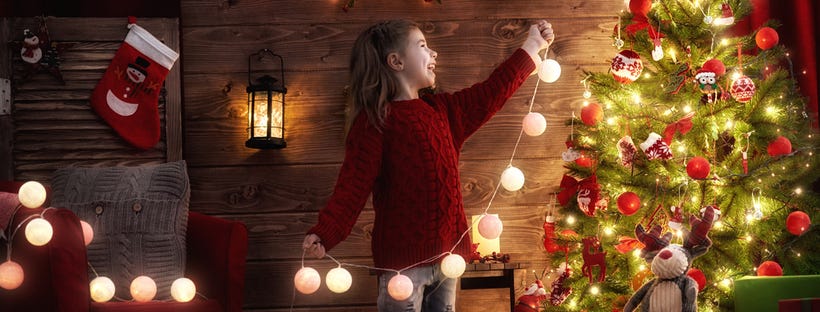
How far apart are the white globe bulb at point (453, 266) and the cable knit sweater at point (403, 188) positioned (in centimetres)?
6

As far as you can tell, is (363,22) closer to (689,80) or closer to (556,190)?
(556,190)

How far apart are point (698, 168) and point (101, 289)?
6.47ft

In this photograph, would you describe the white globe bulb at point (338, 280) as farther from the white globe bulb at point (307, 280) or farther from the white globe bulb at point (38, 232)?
the white globe bulb at point (38, 232)

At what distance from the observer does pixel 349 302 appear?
11.9ft

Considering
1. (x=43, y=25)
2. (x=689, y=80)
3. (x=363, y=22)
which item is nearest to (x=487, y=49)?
(x=363, y=22)

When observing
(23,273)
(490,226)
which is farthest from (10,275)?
(490,226)

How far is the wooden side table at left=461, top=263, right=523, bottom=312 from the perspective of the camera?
319cm

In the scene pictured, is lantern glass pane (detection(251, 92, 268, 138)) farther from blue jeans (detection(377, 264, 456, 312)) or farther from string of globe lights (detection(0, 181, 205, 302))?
blue jeans (detection(377, 264, 456, 312))

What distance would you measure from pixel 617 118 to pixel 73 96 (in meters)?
2.19

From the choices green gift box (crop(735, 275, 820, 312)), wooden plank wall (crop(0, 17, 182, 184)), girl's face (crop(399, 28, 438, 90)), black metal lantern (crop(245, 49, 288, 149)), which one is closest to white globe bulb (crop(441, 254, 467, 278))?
girl's face (crop(399, 28, 438, 90))

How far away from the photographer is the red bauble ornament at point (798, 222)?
112 inches

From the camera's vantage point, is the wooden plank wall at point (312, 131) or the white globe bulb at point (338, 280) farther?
the wooden plank wall at point (312, 131)

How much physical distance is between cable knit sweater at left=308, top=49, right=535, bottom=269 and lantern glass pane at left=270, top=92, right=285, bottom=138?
120 cm

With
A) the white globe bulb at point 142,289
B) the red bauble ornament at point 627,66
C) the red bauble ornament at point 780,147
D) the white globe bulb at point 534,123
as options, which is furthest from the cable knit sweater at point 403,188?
the red bauble ornament at point 780,147
